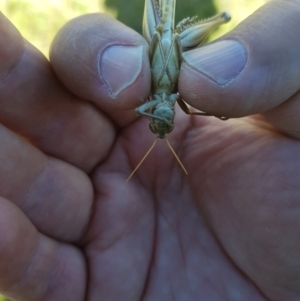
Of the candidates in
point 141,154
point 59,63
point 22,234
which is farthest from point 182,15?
point 22,234

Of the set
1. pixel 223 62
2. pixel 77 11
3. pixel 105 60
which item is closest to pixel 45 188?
pixel 105 60

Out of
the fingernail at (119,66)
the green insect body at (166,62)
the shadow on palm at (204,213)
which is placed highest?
the fingernail at (119,66)

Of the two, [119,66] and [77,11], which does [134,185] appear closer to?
[119,66]

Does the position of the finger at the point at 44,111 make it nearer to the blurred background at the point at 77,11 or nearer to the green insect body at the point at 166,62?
the green insect body at the point at 166,62

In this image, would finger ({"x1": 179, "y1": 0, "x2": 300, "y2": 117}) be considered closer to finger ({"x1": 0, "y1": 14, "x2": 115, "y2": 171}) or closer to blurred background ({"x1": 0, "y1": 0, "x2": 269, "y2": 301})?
finger ({"x1": 0, "y1": 14, "x2": 115, "y2": 171})

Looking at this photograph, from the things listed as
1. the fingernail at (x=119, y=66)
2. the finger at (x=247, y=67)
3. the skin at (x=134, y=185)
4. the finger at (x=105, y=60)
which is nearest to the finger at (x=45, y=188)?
the skin at (x=134, y=185)
